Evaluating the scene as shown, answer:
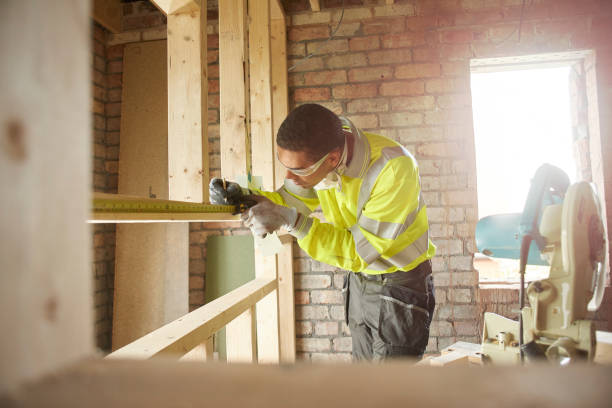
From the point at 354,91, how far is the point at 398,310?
1.83 m

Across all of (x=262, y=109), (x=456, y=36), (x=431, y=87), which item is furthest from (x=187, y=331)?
(x=456, y=36)

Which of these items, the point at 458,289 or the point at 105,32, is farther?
the point at 105,32

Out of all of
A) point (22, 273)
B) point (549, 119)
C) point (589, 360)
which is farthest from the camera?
point (549, 119)

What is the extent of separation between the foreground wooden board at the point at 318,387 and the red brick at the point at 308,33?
3.04 metres

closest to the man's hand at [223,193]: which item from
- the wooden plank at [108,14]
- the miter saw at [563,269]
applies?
the miter saw at [563,269]

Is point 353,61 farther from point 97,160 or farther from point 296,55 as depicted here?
point 97,160

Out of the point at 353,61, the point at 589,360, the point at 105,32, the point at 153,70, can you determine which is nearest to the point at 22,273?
the point at 589,360

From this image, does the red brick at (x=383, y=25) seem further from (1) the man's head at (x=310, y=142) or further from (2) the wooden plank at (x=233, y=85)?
(1) the man's head at (x=310, y=142)

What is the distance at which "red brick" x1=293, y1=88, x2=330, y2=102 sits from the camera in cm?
297

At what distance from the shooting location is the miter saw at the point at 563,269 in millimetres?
930

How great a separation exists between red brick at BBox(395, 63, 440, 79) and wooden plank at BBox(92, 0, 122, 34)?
235 cm

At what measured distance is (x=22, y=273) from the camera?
298 mm

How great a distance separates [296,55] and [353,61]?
1.53ft

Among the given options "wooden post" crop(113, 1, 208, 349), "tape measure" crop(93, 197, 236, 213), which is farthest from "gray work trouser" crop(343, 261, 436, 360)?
"wooden post" crop(113, 1, 208, 349)
